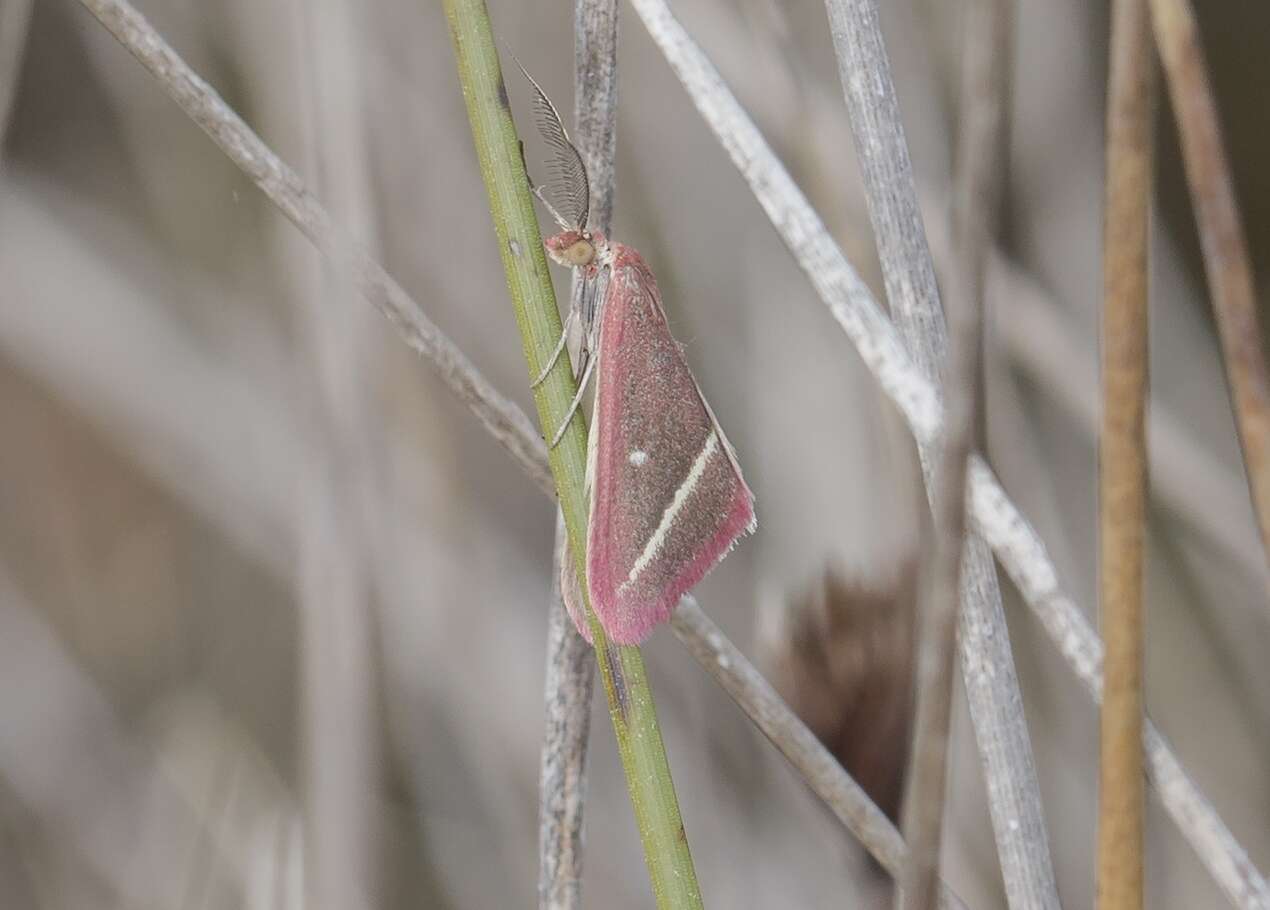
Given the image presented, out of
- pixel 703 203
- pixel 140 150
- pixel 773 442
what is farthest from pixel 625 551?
pixel 140 150

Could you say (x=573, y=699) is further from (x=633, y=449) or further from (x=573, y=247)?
(x=573, y=247)

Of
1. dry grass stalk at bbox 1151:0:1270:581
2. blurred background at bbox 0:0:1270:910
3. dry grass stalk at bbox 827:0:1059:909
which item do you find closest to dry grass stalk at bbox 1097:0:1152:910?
dry grass stalk at bbox 1151:0:1270:581

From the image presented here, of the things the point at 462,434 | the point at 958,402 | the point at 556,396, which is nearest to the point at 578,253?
the point at 556,396

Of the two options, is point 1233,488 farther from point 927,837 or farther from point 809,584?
point 927,837

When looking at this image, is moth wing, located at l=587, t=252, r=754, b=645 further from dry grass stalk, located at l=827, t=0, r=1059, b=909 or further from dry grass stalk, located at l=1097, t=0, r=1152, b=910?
dry grass stalk, located at l=1097, t=0, r=1152, b=910

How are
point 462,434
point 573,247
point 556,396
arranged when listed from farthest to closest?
point 462,434, point 573,247, point 556,396

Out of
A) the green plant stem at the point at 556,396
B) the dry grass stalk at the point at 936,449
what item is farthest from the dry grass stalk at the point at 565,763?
the dry grass stalk at the point at 936,449
